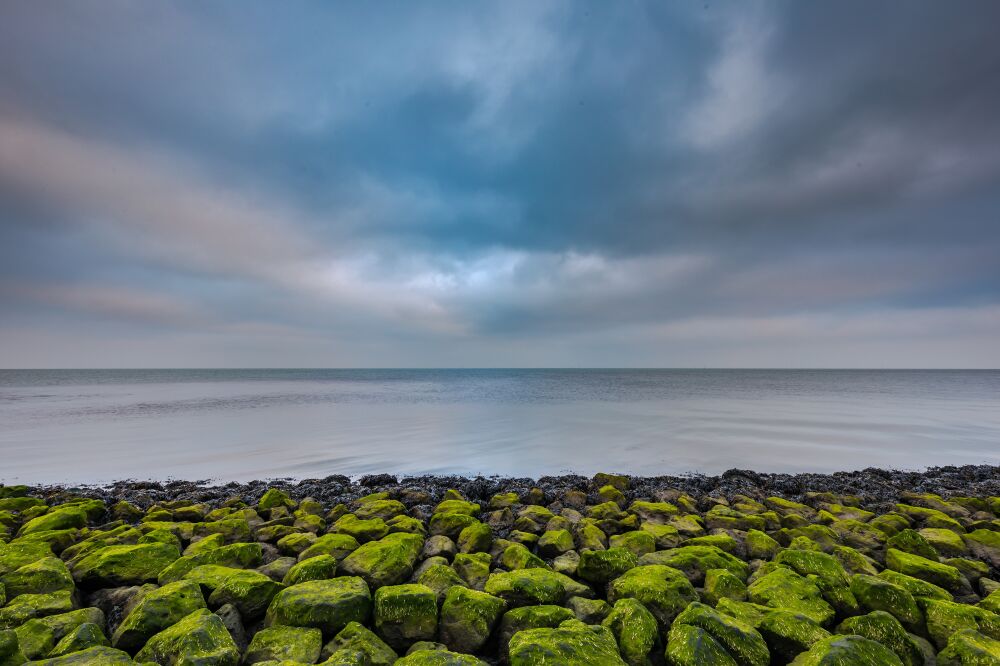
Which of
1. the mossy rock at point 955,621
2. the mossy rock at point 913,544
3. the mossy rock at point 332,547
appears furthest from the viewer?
the mossy rock at point 913,544

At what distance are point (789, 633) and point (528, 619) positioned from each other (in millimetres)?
2232

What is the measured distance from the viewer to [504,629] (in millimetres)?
4211

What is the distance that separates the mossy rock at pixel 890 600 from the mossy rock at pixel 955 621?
104 mm

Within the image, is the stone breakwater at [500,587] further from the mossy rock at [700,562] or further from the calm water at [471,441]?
the calm water at [471,441]

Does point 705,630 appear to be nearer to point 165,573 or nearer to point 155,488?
point 165,573

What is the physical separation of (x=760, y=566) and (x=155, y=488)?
12.9 m

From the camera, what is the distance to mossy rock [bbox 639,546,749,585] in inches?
207

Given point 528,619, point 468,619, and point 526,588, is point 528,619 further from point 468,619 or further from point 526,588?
point 468,619

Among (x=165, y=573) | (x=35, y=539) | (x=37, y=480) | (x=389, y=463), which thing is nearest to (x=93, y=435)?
(x=37, y=480)

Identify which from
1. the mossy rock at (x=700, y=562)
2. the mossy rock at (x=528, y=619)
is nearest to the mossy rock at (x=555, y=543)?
the mossy rock at (x=700, y=562)

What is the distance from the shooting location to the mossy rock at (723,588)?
475cm

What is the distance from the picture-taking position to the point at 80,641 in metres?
3.70

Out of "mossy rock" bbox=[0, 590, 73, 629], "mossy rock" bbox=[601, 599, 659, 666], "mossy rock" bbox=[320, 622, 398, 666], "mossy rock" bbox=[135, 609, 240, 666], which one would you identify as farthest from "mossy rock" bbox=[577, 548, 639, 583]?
"mossy rock" bbox=[0, 590, 73, 629]

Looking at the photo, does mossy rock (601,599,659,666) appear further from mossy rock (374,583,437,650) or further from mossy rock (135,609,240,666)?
mossy rock (135,609,240,666)
